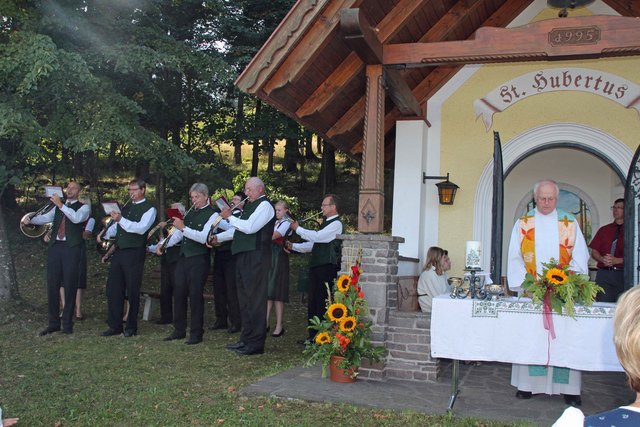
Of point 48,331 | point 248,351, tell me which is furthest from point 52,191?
point 248,351

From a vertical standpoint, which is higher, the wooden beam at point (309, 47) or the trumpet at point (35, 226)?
the wooden beam at point (309, 47)

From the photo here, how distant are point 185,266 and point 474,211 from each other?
148 inches

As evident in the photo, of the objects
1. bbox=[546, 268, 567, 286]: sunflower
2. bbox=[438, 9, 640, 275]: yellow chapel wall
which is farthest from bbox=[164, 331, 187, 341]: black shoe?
bbox=[546, 268, 567, 286]: sunflower

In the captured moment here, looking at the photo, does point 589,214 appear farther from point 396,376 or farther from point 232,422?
point 232,422

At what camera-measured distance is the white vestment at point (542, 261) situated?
530cm

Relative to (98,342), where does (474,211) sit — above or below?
above

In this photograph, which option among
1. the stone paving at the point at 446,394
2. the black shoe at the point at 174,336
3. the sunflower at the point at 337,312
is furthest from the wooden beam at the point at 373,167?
the black shoe at the point at 174,336

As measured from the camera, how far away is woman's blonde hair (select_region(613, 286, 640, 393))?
1596 millimetres

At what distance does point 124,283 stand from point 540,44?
5.51 metres

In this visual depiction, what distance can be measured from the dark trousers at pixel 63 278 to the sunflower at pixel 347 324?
4054 millimetres

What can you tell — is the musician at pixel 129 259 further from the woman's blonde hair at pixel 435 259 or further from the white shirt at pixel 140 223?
the woman's blonde hair at pixel 435 259

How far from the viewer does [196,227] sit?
764 centimetres

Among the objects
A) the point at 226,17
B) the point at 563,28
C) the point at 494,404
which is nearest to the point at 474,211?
the point at 563,28

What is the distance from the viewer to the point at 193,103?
15.9 m
